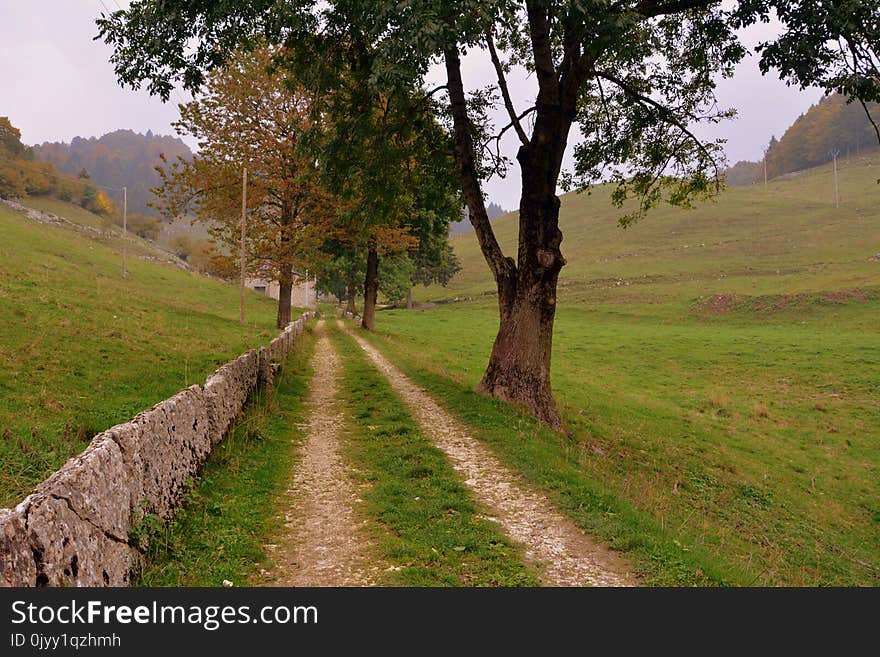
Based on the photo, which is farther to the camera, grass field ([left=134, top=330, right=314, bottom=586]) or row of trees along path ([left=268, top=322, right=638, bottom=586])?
row of trees along path ([left=268, top=322, right=638, bottom=586])

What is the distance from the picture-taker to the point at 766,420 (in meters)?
21.0

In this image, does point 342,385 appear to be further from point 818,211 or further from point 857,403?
point 818,211

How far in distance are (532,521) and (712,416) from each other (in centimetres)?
1645

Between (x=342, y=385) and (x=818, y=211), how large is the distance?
115223 mm

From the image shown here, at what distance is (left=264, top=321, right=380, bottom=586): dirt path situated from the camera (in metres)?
5.78

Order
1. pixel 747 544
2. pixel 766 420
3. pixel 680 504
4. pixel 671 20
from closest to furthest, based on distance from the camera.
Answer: pixel 747 544 < pixel 680 504 < pixel 671 20 < pixel 766 420

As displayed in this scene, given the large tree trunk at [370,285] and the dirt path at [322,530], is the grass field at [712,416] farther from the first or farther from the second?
the large tree trunk at [370,285]

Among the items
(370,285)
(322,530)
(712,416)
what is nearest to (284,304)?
(370,285)

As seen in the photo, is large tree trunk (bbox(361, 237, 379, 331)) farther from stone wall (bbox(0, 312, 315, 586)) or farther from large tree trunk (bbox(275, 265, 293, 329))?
stone wall (bbox(0, 312, 315, 586))

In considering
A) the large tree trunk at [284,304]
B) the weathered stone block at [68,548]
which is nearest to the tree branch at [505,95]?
the weathered stone block at [68,548]

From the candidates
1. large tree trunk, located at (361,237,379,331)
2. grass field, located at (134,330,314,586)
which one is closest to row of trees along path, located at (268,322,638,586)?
grass field, located at (134,330,314,586)

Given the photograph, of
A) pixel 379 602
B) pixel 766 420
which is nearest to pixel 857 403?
pixel 766 420

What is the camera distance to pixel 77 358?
548 inches

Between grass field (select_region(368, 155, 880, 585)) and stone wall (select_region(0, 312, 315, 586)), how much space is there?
17.3 ft
